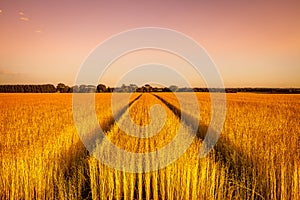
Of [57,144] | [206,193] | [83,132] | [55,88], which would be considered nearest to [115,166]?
[206,193]

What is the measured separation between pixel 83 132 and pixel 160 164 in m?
5.09

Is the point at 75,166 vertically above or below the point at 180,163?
below

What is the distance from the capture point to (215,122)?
1127 centimetres

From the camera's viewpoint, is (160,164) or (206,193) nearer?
(206,193)

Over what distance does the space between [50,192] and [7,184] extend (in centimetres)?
60

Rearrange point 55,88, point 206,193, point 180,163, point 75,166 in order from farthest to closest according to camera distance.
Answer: point 55,88
point 75,166
point 180,163
point 206,193

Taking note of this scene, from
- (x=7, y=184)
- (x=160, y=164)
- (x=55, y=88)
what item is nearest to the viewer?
(x=7, y=184)

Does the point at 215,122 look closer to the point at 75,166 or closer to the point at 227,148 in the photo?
the point at 227,148

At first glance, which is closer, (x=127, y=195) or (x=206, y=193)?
(x=206, y=193)

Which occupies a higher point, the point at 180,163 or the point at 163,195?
the point at 180,163

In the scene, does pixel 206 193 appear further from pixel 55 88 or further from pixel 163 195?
pixel 55 88

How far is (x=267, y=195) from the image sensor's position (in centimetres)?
442

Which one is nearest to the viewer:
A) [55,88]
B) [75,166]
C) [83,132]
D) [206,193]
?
[206,193]

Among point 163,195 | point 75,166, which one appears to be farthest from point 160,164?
point 75,166
